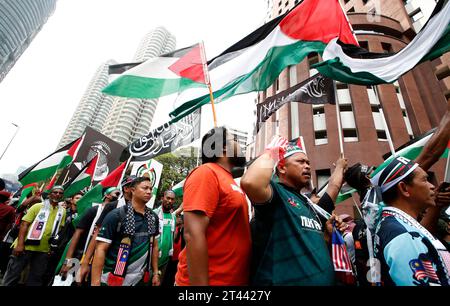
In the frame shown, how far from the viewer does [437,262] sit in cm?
127

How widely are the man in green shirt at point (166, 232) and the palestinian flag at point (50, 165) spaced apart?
14.6 feet

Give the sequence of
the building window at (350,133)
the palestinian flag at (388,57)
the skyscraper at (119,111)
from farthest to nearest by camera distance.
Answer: the skyscraper at (119,111)
the building window at (350,133)
the palestinian flag at (388,57)

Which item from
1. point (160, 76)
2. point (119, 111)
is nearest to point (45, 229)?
point (160, 76)

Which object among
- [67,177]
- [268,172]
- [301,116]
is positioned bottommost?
[268,172]

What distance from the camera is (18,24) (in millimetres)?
67062

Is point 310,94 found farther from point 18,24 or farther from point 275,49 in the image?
point 18,24

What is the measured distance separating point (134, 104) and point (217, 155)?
83.3 m

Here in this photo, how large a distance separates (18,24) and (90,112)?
3070 cm

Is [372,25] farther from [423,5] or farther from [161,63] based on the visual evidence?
[161,63]

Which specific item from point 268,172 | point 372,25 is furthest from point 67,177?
point 372,25

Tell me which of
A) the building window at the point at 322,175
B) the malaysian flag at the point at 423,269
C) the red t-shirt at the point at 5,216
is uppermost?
the building window at the point at 322,175

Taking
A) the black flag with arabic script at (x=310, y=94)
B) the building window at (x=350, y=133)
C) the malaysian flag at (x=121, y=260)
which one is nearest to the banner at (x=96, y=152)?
the black flag with arabic script at (x=310, y=94)

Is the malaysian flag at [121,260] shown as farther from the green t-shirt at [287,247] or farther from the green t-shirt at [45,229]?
the green t-shirt at [45,229]

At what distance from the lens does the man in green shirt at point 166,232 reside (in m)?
4.30
